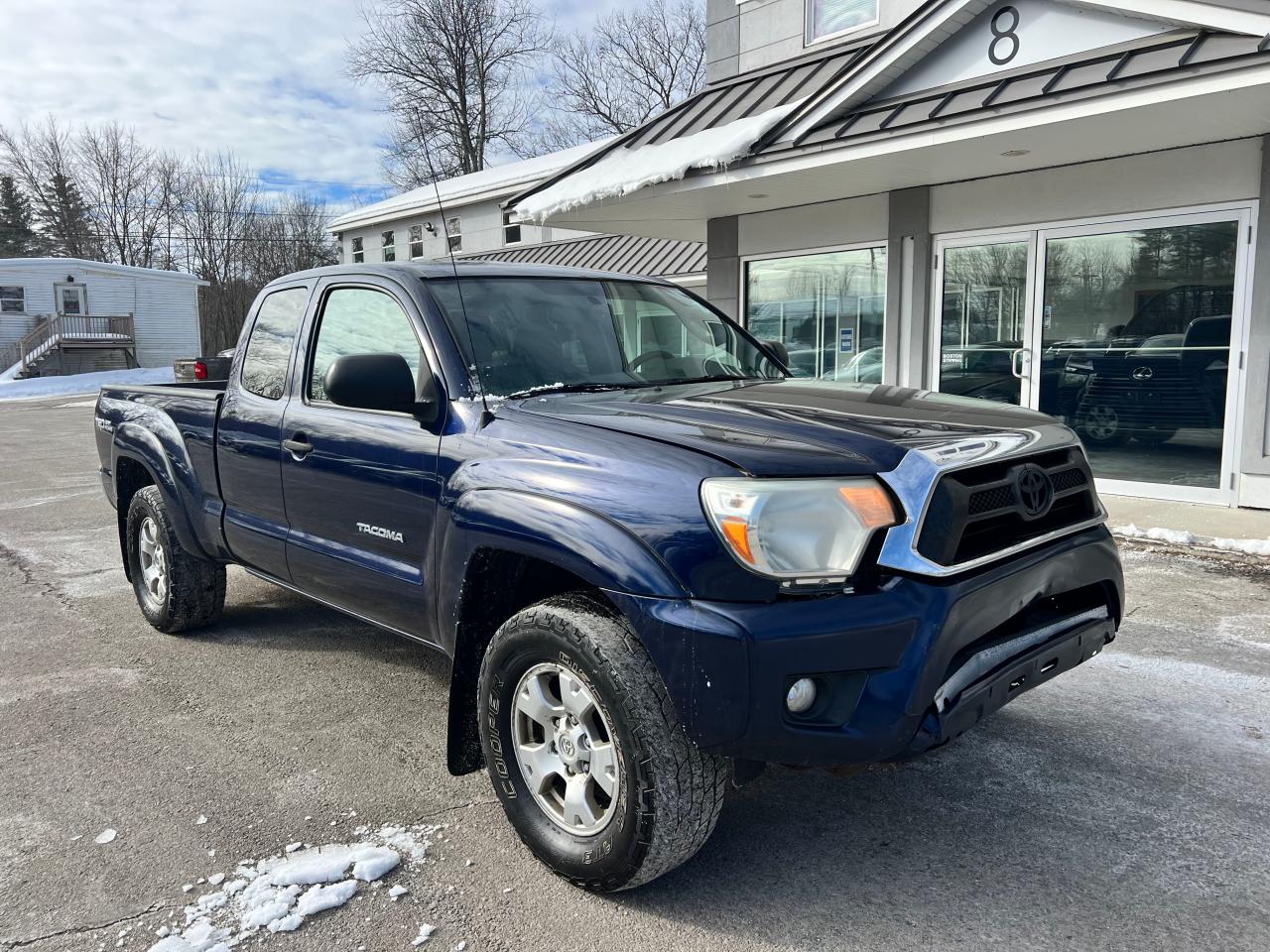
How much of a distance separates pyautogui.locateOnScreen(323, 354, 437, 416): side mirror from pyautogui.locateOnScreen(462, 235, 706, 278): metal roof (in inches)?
384

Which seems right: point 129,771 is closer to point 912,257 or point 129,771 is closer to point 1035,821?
point 1035,821

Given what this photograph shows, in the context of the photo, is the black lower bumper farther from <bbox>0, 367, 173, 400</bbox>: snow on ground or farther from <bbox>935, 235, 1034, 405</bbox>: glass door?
<bbox>0, 367, 173, 400</bbox>: snow on ground

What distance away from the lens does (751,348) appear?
438cm

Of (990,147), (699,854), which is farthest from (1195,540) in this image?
(699,854)

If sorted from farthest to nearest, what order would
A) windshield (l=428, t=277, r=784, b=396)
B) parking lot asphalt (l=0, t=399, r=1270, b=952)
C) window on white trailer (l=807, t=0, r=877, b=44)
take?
window on white trailer (l=807, t=0, r=877, b=44)
windshield (l=428, t=277, r=784, b=396)
parking lot asphalt (l=0, t=399, r=1270, b=952)

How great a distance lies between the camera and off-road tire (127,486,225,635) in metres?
4.93

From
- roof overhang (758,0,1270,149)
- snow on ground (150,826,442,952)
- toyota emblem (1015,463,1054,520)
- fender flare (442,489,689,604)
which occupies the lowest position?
snow on ground (150,826,442,952)

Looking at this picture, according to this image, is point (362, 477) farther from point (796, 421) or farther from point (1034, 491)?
point (1034, 491)

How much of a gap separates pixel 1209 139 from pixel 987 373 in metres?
2.73

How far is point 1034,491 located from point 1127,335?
21.7 feet

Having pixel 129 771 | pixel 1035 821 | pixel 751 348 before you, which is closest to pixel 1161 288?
pixel 751 348

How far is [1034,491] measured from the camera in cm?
277

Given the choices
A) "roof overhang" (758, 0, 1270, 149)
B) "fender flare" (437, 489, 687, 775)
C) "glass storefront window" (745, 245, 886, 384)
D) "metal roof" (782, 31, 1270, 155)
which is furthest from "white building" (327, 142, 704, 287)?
"fender flare" (437, 489, 687, 775)

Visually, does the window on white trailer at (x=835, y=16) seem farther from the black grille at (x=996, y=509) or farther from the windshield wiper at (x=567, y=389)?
the black grille at (x=996, y=509)
